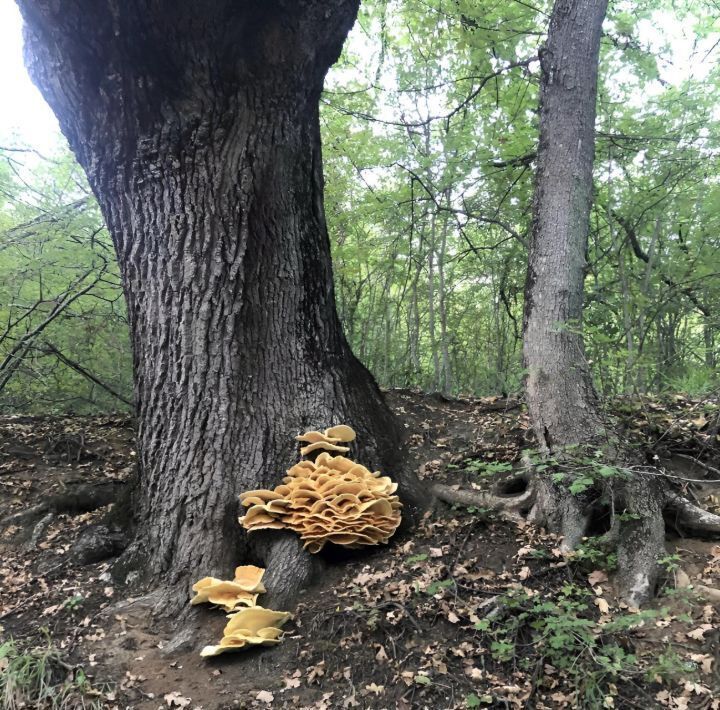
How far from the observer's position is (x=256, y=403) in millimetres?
3496

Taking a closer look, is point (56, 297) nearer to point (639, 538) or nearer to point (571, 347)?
point (571, 347)

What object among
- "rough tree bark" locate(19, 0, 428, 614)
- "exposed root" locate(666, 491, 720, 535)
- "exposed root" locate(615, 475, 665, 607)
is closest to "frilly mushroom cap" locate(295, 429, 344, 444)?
"rough tree bark" locate(19, 0, 428, 614)

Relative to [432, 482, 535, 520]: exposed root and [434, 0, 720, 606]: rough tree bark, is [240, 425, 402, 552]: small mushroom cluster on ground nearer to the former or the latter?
[432, 482, 535, 520]: exposed root

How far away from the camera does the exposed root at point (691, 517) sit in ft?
9.72

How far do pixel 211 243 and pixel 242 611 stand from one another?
2.30 metres

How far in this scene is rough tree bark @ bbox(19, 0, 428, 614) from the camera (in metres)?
3.24

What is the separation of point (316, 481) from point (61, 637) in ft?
5.41

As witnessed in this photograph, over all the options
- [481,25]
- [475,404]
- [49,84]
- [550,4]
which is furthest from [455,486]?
[550,4]

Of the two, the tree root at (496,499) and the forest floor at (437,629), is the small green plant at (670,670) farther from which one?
the tree root at (496,499)

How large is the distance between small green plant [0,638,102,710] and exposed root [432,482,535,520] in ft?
7.47

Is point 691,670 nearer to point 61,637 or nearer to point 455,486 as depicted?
point 455,486

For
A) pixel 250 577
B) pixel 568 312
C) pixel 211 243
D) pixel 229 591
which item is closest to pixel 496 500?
pixel 568 312

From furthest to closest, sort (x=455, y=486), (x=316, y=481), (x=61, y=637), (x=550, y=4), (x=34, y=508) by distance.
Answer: (x=550, y=4)
(x=34, y=508)
(x=455, y=486)
(x=316, y=481)
(x=61, y=637)

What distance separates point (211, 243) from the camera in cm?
350
